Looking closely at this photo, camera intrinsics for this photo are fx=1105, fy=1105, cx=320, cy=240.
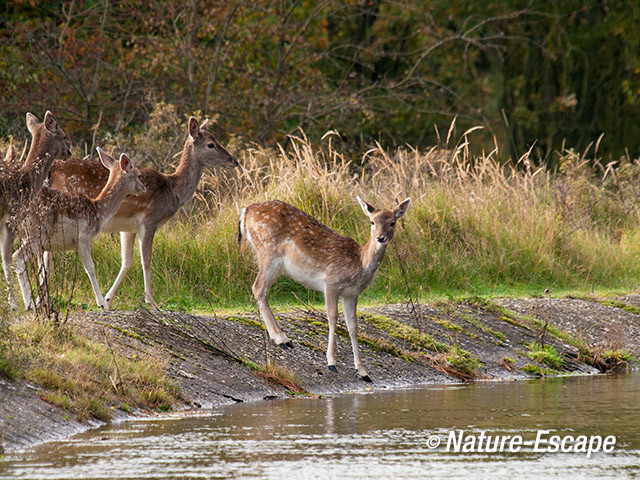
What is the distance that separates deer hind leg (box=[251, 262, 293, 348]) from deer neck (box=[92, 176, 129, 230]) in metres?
1.88

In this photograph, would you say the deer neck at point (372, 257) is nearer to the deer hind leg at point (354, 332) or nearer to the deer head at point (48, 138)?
the deer hind leg at point (354, 332)

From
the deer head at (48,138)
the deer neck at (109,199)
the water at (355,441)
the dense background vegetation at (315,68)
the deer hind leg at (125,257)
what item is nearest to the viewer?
the water at (355,441)

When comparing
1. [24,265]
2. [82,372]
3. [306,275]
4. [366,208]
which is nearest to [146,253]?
[24,265]

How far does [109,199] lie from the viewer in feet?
40.4

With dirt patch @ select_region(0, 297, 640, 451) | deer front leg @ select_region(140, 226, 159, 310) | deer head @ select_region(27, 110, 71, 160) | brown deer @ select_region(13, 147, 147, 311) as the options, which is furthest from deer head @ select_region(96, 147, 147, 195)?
dirt patch @ select_region(0, 297, 640, 451)

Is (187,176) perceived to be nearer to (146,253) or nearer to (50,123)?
(146,253)

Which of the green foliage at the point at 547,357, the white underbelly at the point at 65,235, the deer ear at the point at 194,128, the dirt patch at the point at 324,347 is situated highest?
the deer ear at the point at 194,128

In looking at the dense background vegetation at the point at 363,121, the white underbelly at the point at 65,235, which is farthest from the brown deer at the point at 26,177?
the dense background vegetation at the point at 363,121

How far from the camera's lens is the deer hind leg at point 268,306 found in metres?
11.5

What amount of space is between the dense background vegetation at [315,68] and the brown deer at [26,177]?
18.2 feet

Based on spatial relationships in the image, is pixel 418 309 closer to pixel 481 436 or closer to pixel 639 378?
pixel 639 378

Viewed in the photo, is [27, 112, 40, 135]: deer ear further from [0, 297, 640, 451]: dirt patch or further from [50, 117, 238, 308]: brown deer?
[0, 297, 640, 451]: dirt patch

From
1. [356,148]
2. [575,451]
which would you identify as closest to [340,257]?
[575,451]

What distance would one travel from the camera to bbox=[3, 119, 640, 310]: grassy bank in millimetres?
→ 14891
